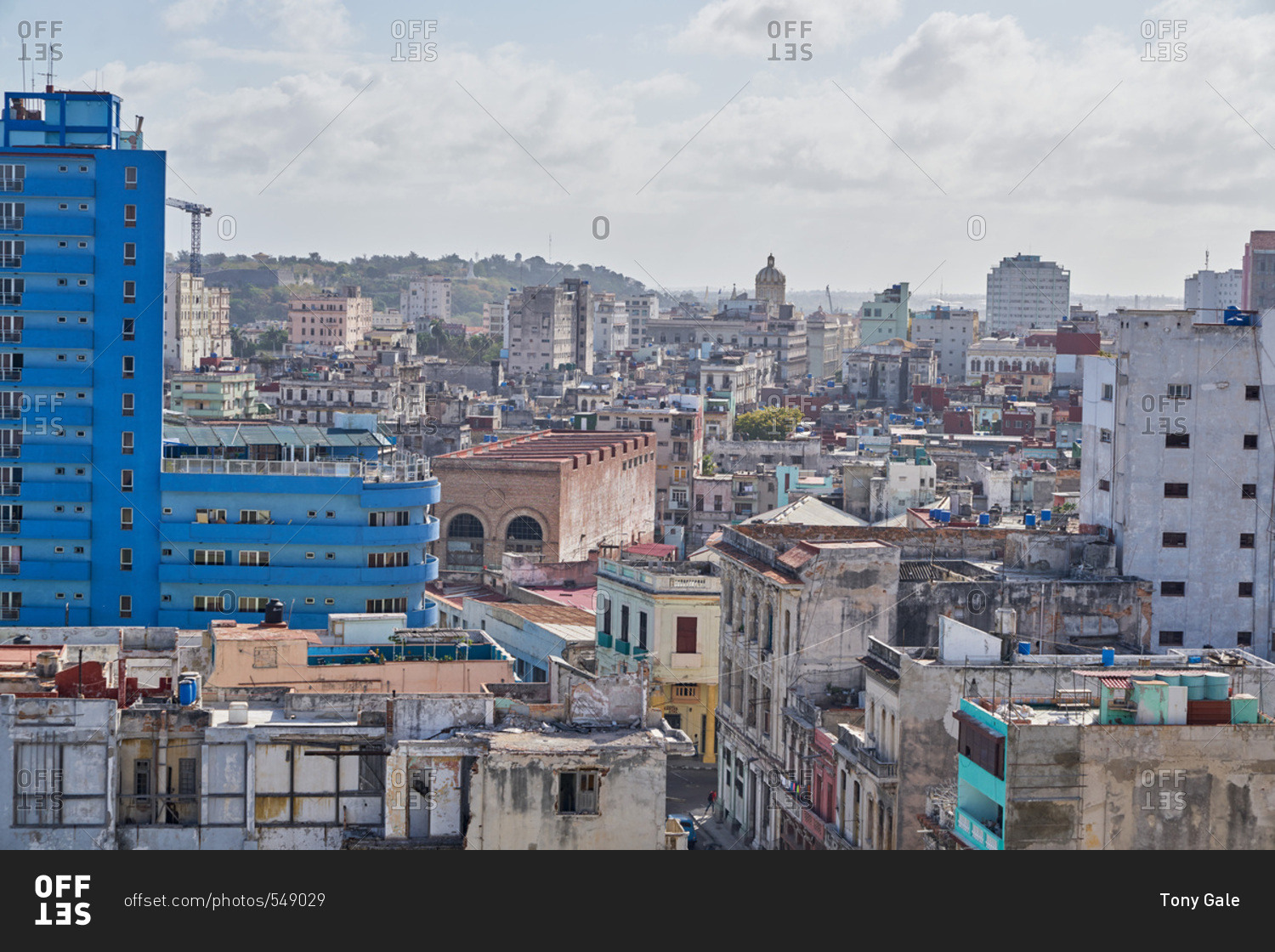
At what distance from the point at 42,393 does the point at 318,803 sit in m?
34.4

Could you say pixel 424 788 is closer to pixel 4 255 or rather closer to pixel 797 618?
pixel 797 618

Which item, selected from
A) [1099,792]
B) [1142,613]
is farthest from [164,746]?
[1142,613]

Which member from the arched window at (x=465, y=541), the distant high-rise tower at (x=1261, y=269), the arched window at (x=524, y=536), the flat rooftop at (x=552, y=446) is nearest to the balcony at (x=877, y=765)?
the arched window at (x=524, y=536)

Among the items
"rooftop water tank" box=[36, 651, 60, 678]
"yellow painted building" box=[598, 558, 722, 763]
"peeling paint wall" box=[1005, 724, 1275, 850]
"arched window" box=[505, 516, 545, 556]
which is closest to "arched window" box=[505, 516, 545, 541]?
"arched window" box=[505, 516, 545, 556]

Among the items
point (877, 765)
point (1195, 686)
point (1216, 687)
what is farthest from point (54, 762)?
point (1216, 687)

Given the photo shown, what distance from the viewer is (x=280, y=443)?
70.6 metres

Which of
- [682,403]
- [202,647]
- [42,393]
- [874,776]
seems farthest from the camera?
[682,403]

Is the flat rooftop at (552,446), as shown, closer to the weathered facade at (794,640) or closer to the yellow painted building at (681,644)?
the yellow painted building at (681,644)

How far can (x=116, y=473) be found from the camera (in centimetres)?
6956

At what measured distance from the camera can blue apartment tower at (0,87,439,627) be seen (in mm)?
68875

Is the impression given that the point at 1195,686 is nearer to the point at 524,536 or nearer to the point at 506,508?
the point at 506,508

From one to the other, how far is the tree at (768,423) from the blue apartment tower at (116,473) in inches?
3511

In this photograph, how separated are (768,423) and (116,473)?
95.0 m

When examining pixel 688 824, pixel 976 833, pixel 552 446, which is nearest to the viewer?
pixel 976 833
